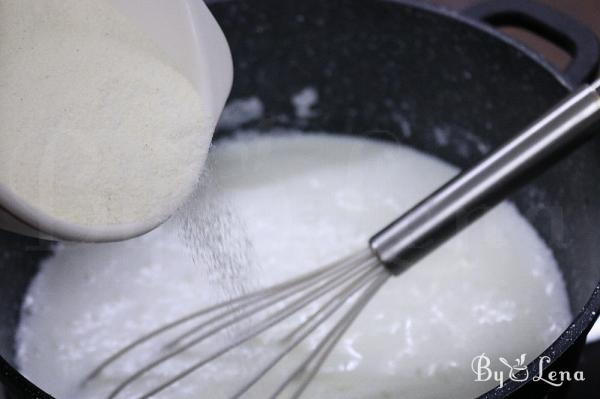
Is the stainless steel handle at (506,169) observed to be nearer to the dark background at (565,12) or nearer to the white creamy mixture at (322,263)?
the white creamy mixture at (322,263)

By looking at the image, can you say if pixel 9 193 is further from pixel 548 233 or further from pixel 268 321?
pixel 548 233

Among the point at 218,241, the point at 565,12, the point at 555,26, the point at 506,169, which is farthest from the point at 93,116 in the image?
the point at 565,12

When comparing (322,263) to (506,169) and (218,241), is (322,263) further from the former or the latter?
(506,169)

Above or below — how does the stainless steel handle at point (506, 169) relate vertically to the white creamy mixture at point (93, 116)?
above

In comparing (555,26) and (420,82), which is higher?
(555,26)

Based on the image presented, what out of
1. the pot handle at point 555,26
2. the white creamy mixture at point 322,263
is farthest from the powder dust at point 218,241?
the pot handle at point 555,26
